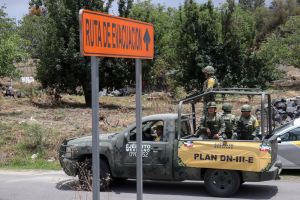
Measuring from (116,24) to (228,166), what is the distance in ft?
15.0

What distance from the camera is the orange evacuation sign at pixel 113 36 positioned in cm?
309

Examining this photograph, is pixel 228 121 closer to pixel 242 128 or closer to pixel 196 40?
pixel 242 128

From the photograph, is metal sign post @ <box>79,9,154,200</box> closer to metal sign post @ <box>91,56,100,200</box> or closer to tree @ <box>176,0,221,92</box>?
metal sign post @ <box>91,56,100,200</box>

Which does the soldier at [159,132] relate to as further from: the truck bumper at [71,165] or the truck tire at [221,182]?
the truck bumper at [71,165]

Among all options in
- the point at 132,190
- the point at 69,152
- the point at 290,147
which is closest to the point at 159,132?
the point at 132,190

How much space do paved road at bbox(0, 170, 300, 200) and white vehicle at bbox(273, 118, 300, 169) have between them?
44cm

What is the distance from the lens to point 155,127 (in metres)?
8.03

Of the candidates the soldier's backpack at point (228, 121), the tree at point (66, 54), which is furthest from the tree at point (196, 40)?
the soldier's backpack at point (228, 121)

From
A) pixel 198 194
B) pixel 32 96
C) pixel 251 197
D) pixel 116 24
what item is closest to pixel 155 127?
pixel 198 194

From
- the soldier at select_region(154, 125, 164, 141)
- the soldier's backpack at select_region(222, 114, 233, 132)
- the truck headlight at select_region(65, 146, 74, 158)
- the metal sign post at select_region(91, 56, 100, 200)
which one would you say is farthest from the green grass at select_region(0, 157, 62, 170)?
the metal sign post at select_region(91, 56, 100, 200)

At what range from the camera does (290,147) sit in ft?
29.4

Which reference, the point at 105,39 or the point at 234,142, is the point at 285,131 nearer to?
the point at 234,142

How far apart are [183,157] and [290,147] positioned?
11.3 ft

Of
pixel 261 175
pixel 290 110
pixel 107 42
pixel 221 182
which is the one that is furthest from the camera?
pixel 290 110
